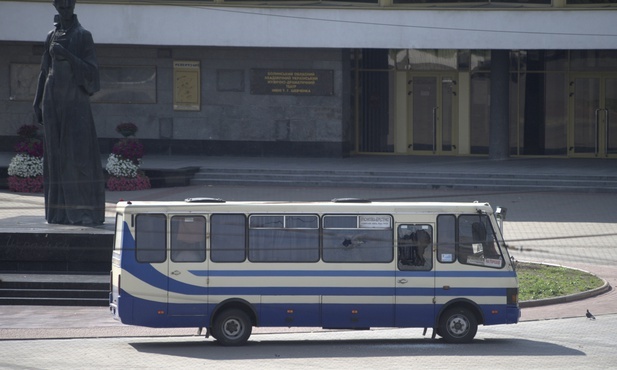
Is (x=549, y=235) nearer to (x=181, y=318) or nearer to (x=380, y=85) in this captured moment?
(x=181, y=318)

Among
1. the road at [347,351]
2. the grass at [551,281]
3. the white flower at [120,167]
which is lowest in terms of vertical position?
the road at [347,351]

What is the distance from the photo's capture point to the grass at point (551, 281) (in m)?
19.4

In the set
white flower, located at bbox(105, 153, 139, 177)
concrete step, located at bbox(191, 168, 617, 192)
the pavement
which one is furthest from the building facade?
white flower, located at bbox(105, 153, 139, 177)

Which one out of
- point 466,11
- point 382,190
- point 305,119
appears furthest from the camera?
point 305,119

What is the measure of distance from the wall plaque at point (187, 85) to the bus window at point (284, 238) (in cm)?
1979

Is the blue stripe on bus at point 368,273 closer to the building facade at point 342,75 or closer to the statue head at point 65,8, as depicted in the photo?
the statue head at point 65,8

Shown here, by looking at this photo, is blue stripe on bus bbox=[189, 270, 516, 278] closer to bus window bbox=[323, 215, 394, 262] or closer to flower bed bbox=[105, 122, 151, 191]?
bus window bbox=[323, 215, 394, 262]

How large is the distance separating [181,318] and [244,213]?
5.65 ft

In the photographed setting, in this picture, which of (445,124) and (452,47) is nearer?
(452,47)

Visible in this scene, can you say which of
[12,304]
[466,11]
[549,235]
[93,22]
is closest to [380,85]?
[466,11]

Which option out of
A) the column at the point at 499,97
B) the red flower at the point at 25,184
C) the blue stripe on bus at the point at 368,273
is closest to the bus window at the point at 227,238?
the blue stripe on bus at the point at 368,273

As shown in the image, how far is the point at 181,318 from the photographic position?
51.7ft

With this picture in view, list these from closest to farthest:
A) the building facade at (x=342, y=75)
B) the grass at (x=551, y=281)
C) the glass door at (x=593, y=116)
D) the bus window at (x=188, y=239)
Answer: the bus window at (x=188, y=239), the grass at (x=551, y=281), the building facade at (x=342, y=75), the glass door at (x=593, y=116)

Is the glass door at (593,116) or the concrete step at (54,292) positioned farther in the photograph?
the glass door at (593,116)
